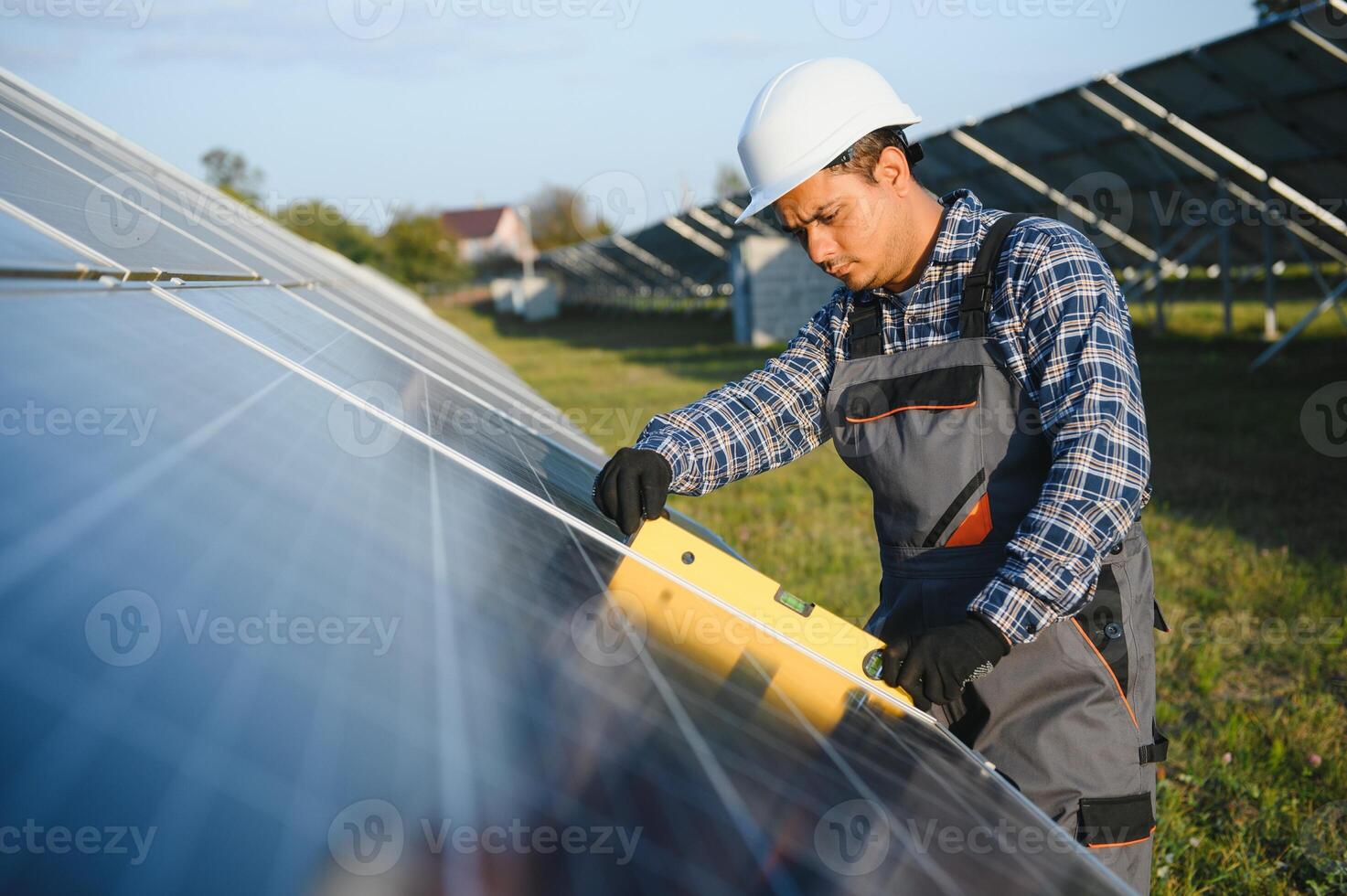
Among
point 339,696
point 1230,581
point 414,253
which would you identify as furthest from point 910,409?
point 414,253

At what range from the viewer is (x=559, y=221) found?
230ft

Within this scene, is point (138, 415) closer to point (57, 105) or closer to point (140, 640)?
point (140, 640)

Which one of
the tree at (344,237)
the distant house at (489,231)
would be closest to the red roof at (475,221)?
the distant house at (489,231)

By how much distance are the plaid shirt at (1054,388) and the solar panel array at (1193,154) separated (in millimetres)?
8725

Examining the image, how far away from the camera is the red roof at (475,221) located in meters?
88.2

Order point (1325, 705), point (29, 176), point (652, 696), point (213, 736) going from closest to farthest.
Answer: point (213, 736) < point (652, 696) < point (29, 176) < point (1325, 705)

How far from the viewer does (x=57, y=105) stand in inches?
215

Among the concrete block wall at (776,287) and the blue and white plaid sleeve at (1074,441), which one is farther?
the concrete block wall at (776,287)

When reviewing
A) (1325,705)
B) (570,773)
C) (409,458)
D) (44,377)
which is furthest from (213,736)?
(1325,705)

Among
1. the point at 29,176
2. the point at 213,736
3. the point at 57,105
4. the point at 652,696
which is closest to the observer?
the point at 213,736

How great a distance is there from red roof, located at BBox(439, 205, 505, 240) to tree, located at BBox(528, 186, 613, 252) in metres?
13.9

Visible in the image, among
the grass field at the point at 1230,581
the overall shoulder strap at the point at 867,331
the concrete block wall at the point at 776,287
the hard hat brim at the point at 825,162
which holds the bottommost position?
the grass field at the point at 1230,581

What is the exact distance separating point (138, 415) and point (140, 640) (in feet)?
1.59

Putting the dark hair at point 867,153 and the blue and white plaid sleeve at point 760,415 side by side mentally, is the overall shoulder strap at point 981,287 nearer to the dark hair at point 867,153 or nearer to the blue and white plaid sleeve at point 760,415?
the dark hair at point 867,153
